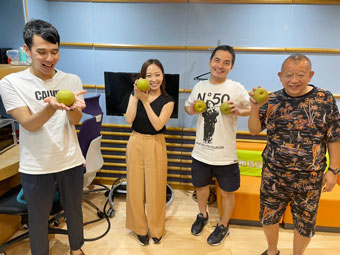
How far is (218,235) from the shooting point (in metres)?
2.34

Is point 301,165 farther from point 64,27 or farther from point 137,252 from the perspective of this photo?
point 64,27

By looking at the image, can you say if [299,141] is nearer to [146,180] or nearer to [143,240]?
[146,180]

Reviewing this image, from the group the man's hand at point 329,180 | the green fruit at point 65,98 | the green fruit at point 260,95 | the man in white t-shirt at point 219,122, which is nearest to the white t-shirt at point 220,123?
the man in white t-shirt at point 219,122

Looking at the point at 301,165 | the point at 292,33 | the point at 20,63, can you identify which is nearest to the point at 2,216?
the point at 20,63

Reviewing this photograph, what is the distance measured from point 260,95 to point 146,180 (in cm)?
119

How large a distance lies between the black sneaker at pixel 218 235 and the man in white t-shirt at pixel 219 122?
404mm

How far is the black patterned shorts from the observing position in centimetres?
165

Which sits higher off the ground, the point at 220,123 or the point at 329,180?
the point at 220,123

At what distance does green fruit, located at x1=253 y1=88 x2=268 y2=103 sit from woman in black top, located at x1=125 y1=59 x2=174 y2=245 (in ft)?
2.45

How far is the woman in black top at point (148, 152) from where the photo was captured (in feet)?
6.78

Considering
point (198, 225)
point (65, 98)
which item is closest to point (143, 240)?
point (198, 225)

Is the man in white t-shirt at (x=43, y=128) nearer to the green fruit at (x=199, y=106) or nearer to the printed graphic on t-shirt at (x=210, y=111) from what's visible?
the green fruit at (x=199, y=106)

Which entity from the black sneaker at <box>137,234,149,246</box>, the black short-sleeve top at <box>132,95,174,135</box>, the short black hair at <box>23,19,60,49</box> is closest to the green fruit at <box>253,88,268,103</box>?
the black short-sleeve top at <box>132,95,174,135</box>

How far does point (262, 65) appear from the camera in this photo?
2934mm
